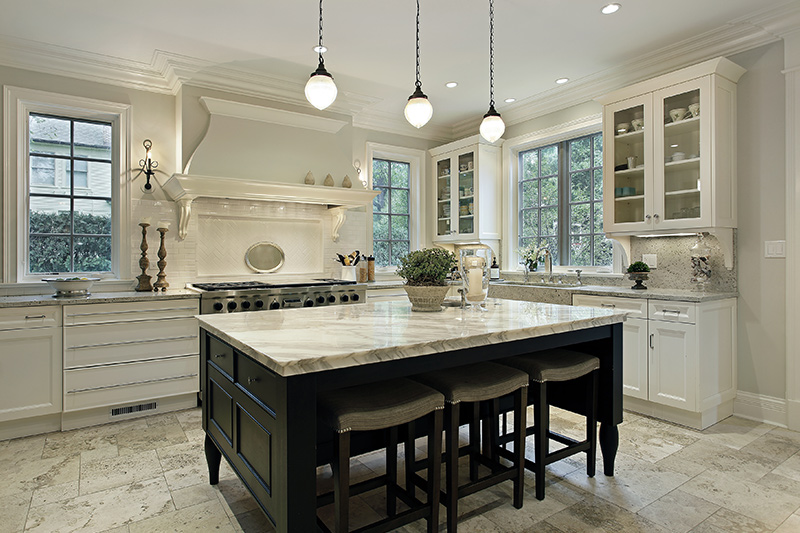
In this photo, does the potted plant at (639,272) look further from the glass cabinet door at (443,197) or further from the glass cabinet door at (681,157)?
the glass cabinet door at (443,197)

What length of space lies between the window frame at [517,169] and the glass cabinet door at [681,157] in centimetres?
100

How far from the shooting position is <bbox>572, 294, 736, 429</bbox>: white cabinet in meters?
3.27

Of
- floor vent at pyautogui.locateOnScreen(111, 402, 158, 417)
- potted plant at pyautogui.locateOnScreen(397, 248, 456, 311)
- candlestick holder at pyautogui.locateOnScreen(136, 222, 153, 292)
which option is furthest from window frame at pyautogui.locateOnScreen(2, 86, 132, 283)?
potted plant at pyautogui.locateOnScreen(397, 248, 456, 311)

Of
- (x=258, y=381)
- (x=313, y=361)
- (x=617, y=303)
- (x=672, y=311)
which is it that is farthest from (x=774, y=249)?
(x=258, y=381)

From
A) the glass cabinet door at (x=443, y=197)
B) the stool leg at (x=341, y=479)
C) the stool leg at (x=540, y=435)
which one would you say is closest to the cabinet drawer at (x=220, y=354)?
the stool leg at (x=341, y=479)

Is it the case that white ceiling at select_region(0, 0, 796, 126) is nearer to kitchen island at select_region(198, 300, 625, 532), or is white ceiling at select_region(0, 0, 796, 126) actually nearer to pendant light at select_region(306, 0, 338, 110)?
pendant light at select_region(306, 0, 338, 110)

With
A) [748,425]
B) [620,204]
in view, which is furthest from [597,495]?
[620,204]

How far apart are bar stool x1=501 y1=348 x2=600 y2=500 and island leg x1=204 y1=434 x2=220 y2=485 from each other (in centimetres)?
157

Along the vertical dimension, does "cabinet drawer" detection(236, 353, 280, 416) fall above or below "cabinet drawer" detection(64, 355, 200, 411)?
above

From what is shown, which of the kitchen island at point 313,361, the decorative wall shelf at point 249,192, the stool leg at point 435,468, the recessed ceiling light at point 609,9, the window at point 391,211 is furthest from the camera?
the window at point 391,211

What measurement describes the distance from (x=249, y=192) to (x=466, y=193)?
257 centimetres

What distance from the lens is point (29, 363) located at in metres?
3.23

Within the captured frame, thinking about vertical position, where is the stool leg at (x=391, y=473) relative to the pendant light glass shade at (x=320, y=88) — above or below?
below

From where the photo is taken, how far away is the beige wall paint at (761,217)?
3.36 meters
